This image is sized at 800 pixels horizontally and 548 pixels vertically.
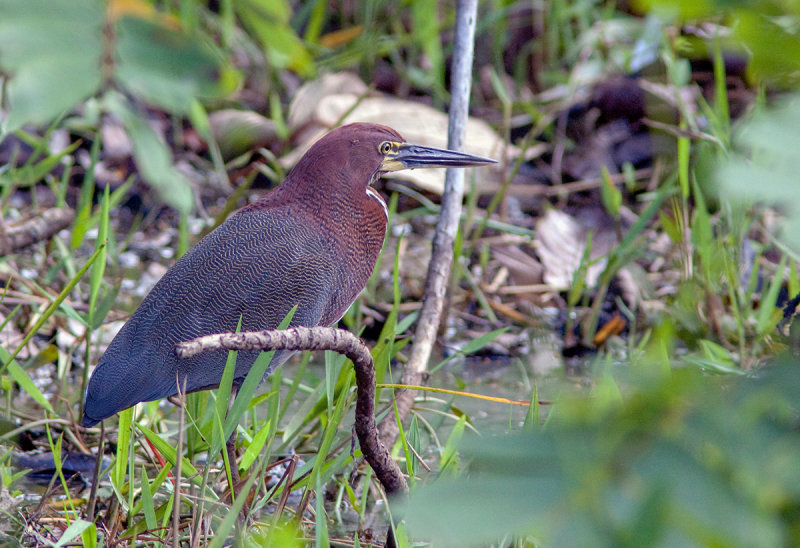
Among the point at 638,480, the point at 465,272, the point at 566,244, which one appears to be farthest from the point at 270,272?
the point at 638,480

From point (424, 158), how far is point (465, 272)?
0.76 metres

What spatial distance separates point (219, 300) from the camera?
2.39 meters

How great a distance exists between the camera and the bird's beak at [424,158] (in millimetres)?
2715

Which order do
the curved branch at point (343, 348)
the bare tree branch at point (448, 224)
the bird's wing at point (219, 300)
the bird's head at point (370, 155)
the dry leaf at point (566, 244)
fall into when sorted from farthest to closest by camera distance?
the dry leaf at point (566, 244) < the bird's head at point (370, 155) < the bare tree branch at point (448, 224) < the bird's wing at point (219, 300) < the curved branch at point (343, 348)

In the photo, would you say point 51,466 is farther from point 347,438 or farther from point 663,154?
point 663,154

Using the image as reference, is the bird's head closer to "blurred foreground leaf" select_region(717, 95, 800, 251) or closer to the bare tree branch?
the bare tree branch

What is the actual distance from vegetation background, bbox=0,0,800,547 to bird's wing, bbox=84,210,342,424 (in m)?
0.10

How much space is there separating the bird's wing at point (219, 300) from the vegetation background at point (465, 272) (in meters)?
0.10

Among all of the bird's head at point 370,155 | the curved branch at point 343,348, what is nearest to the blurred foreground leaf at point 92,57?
the curved branch at point 343,348

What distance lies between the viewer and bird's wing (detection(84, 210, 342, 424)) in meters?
2.29

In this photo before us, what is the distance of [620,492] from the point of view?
0.62 meters

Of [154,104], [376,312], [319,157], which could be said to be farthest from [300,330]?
[376,312]

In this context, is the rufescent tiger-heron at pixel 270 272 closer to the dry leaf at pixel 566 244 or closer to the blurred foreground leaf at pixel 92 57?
the dry leaf at pixel 566 244

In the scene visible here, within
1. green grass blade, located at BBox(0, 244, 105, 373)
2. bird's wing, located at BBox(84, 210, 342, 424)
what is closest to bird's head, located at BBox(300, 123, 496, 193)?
bird's wing, located at BBox(84, 210, 342, 424)
